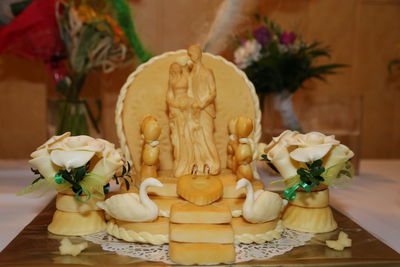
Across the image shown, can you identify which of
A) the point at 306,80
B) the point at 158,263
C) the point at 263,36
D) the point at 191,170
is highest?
the point at 263,36

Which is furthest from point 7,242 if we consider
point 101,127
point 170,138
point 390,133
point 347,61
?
point 390,133

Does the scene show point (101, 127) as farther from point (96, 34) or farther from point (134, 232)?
point (134, 232)

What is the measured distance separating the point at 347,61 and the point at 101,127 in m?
1.06

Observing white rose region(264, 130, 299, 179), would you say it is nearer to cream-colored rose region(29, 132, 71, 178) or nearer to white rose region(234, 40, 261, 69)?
cream-colored rose region(29, 132, 71, 178)

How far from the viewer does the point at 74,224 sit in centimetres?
85

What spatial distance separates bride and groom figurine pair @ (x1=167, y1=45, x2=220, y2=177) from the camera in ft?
3.10

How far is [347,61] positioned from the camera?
1948 millimetres

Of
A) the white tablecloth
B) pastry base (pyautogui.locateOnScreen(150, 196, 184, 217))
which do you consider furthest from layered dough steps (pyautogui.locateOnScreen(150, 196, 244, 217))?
the white tablecloth

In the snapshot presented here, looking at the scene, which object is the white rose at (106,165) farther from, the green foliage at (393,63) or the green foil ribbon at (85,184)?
the green foliage at (393,63)

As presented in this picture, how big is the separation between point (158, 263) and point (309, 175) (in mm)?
307

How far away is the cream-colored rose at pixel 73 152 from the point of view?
0.79 m

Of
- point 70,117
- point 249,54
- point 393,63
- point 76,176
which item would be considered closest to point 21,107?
point 70,117

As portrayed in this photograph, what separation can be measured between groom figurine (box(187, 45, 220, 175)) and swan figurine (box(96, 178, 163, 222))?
168mm

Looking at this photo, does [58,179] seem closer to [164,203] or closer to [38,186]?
[38,186]
